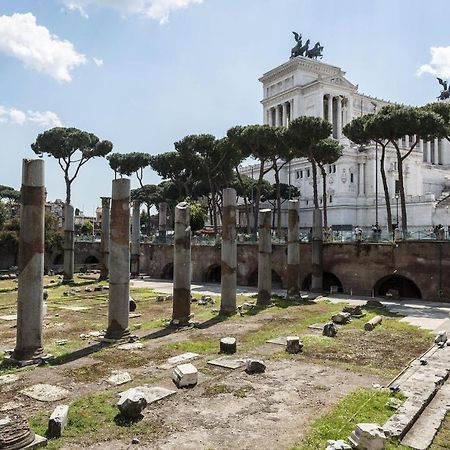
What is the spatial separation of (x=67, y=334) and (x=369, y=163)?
48.4 m

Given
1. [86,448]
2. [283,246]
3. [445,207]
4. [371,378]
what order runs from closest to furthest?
[86,448], [371,378], [283,246], [445,207]

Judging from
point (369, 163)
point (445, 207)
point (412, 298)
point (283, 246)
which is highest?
point (369, 163)

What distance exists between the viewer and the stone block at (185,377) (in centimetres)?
998

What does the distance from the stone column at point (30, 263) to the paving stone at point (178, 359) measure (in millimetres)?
3261

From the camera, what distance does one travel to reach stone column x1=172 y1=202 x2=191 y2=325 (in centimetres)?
1678

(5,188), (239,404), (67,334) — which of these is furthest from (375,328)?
(5,188)

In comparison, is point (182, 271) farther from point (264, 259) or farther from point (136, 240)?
point (136, 240)

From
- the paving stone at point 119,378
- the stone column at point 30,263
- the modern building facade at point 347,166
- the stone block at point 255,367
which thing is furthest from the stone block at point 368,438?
the modern building facade at point 347,166

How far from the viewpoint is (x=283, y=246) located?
101 ft

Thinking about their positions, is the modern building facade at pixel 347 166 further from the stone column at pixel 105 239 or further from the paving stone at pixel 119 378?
the paving stone at pixel 119 378

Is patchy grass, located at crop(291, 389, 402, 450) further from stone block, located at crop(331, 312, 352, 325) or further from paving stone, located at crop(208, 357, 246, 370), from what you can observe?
stone block, located at crop(331, 312, 352, 325)

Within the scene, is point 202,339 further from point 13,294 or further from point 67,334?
point 13,294

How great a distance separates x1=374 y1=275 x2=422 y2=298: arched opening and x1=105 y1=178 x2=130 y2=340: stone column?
17274 millimetres

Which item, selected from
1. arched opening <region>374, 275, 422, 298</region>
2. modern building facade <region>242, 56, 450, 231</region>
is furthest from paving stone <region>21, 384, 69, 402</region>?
modern building facade <region>242, 56, 450, 231</region>
